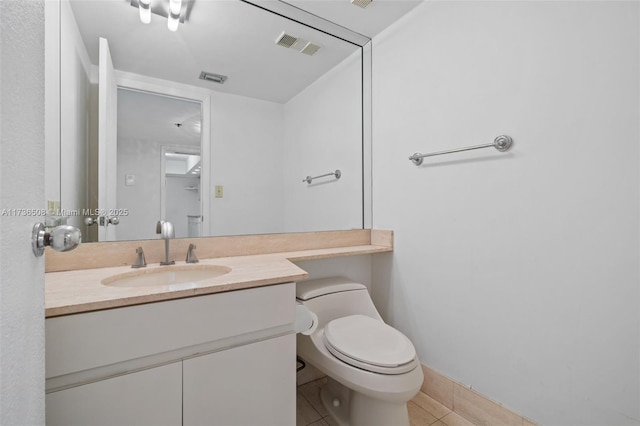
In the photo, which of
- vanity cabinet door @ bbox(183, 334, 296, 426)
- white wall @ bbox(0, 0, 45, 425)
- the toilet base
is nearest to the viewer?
white wall @ bbox(0, 0, 45, 425)

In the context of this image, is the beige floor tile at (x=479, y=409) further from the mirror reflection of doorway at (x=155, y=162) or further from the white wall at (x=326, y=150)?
the mirror reflection of doorway at (x=155, y=162)

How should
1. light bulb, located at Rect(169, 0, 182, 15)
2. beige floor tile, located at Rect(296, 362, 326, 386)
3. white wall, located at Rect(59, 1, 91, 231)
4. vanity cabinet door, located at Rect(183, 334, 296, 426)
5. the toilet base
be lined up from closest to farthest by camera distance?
vanity cabinet door, located at Rect(183, 334, 296, 426)
white wall, located at Rect(59, 1, 91, 231)
the toilet base
light bulb, located at Rect(169, 0, 182, 15)
beige floor tile, located at Rect(296, 362, 326, 386)

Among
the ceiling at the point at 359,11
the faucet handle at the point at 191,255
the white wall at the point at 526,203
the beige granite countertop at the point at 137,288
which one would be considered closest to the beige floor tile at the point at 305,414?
the white wall at the point at 526,203

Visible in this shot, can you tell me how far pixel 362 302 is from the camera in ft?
5.30

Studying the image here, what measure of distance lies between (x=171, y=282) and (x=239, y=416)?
55 centimetres

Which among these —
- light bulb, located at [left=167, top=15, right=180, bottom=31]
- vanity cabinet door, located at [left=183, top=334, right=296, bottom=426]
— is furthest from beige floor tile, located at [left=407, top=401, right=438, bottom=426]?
light bulb, located at [left=167, top=15, right=180, bottom=31]

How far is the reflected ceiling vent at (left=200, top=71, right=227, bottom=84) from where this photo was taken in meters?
1.42

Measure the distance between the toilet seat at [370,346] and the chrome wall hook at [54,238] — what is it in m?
0.97

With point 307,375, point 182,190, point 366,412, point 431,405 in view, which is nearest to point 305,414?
point 307,375

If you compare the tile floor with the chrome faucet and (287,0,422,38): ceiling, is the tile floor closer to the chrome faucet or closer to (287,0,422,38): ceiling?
the chrome faucet

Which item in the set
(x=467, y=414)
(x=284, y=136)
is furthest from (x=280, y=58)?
(x=467, y=414)

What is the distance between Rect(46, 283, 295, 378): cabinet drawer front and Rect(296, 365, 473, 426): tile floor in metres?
0.72

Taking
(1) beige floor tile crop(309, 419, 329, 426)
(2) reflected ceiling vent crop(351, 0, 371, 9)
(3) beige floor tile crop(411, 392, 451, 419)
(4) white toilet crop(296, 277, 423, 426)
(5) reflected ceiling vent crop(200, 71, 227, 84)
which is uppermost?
(2) reflected ceiling vent crop(351, 0, 371, 9)

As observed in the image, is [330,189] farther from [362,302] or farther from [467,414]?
[467,414]
